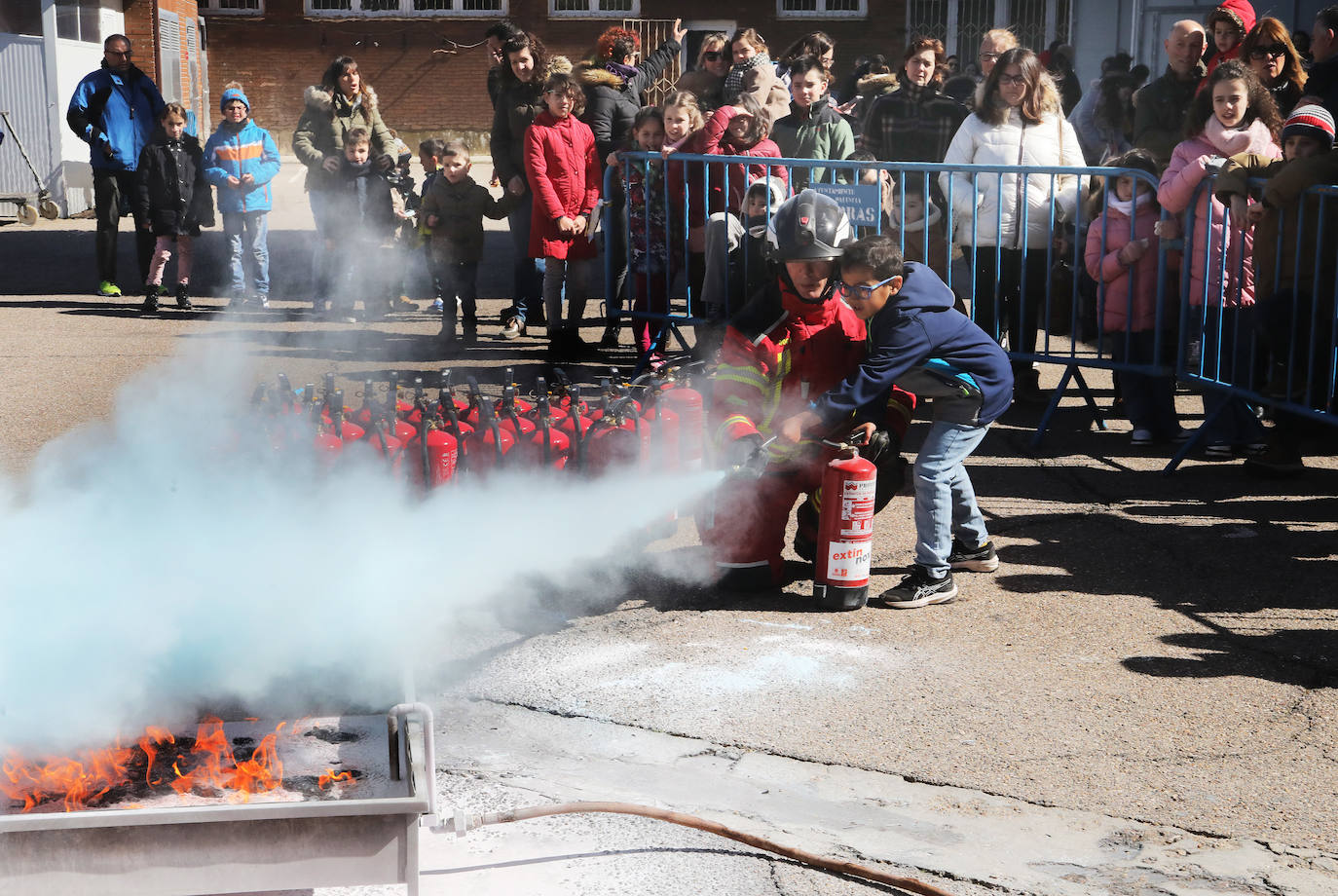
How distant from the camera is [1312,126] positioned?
6910 mm

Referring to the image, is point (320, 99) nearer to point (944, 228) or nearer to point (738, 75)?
point (738, 75)

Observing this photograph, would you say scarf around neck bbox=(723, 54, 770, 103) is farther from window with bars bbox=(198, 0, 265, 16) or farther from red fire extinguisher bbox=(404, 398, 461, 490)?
window with bars bbox=(198, 0, 265, 16)

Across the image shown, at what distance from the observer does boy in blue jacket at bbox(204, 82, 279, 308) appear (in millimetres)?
12055

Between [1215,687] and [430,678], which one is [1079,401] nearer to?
[1215,687]

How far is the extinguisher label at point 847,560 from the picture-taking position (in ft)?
17.9

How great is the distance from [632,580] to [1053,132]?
4.20 metres

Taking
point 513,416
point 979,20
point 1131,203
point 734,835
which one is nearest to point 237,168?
point 513,416

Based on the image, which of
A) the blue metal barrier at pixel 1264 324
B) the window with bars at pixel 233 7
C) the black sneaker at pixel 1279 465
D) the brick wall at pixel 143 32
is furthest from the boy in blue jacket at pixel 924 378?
the window with bars at pixel 233 7

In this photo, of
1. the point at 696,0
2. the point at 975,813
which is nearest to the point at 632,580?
the point at 975,813

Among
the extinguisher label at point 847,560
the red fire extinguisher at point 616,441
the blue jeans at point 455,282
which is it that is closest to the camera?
the extinguisher label at point 847,560

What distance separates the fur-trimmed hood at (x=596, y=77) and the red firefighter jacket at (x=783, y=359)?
528 centimetres

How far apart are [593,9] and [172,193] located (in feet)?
57.8

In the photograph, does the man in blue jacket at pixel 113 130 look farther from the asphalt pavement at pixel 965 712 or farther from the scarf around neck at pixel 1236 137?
the scarf around neck at pixel 1236 137

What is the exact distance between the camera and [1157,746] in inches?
173
